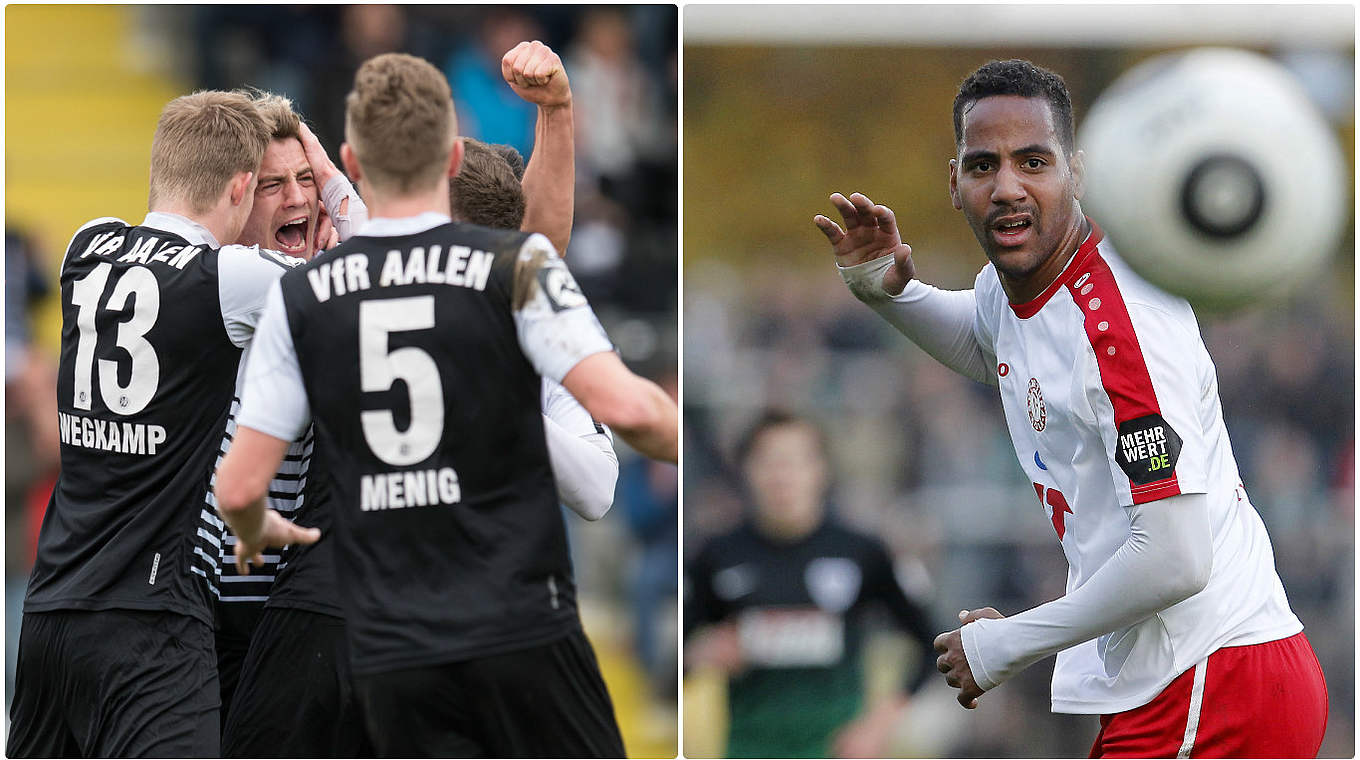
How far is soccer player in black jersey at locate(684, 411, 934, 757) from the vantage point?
656cm

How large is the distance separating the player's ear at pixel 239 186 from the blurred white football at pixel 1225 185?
236 centimetres

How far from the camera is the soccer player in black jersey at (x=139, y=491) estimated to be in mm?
3809

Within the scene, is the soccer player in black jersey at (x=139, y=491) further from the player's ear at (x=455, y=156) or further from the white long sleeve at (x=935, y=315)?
the white long sleeve at (x=935, y=315)

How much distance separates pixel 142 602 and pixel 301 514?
47cm

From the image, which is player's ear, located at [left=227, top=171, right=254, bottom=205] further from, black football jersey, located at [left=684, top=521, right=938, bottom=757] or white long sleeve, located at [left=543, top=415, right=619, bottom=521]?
black football jersey, located at [left=684, top=521, right=938, bottom=757]

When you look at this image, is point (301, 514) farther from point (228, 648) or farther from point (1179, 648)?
point (1179, 648)

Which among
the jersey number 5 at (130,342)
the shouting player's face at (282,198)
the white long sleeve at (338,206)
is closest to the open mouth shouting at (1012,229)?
the white long sleeve at (338,206)

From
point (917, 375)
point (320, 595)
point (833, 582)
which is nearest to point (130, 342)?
point (320, 595)

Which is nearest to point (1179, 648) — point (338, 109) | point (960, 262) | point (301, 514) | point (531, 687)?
point (531, 687)

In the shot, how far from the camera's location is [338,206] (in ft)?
14.4

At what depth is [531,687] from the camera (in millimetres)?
3215

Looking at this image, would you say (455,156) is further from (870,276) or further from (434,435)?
(870,276)

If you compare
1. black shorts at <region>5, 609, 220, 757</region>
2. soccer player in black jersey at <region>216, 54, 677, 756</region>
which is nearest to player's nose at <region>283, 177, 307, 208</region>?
soccer player in black jersey at <region>216, 54, 677, 756</region>

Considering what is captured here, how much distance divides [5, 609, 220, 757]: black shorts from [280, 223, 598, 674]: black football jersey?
822 mm
